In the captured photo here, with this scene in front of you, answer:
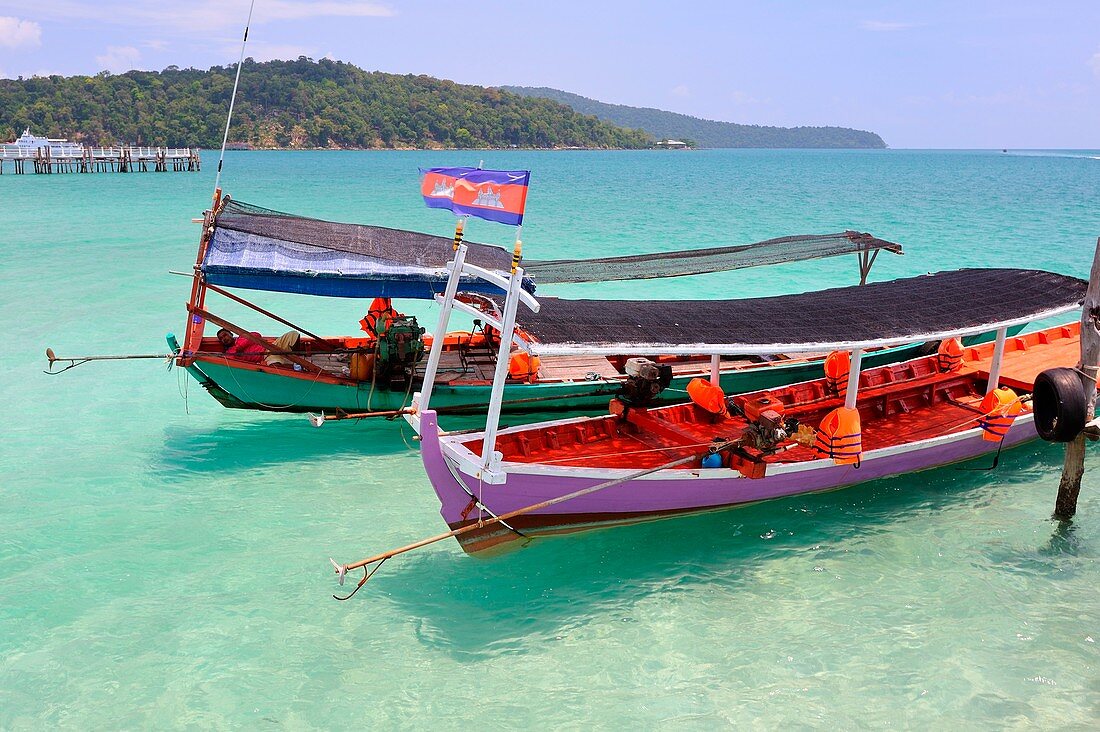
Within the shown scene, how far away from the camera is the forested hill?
114 metres

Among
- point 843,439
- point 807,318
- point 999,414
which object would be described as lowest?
point 843,439

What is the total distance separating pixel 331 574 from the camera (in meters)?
8.48

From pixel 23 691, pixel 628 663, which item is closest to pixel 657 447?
pixel 628 663

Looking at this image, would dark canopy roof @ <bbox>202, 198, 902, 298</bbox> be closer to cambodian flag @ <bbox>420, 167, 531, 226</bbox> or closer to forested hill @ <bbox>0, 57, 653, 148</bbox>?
cambodian flag @ <bbox>420, 167, 531, 226</bbox>

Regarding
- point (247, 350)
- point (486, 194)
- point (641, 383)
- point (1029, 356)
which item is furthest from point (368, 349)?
point (1029, 356)

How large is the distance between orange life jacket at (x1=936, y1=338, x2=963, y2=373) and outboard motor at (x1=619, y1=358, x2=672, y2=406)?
4863 millimetres

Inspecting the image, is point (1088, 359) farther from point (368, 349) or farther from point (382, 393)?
point (368, 349)

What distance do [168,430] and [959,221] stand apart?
40304 mm

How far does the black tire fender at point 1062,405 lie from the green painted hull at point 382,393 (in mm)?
3729

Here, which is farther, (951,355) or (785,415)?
(951,355)

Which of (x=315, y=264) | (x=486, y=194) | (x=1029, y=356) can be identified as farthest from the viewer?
(x=1029, y=356)

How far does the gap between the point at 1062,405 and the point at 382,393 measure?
775 cm

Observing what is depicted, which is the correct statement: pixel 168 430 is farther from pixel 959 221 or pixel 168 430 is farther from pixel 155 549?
pixel 959 221

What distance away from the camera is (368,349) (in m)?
11.7
